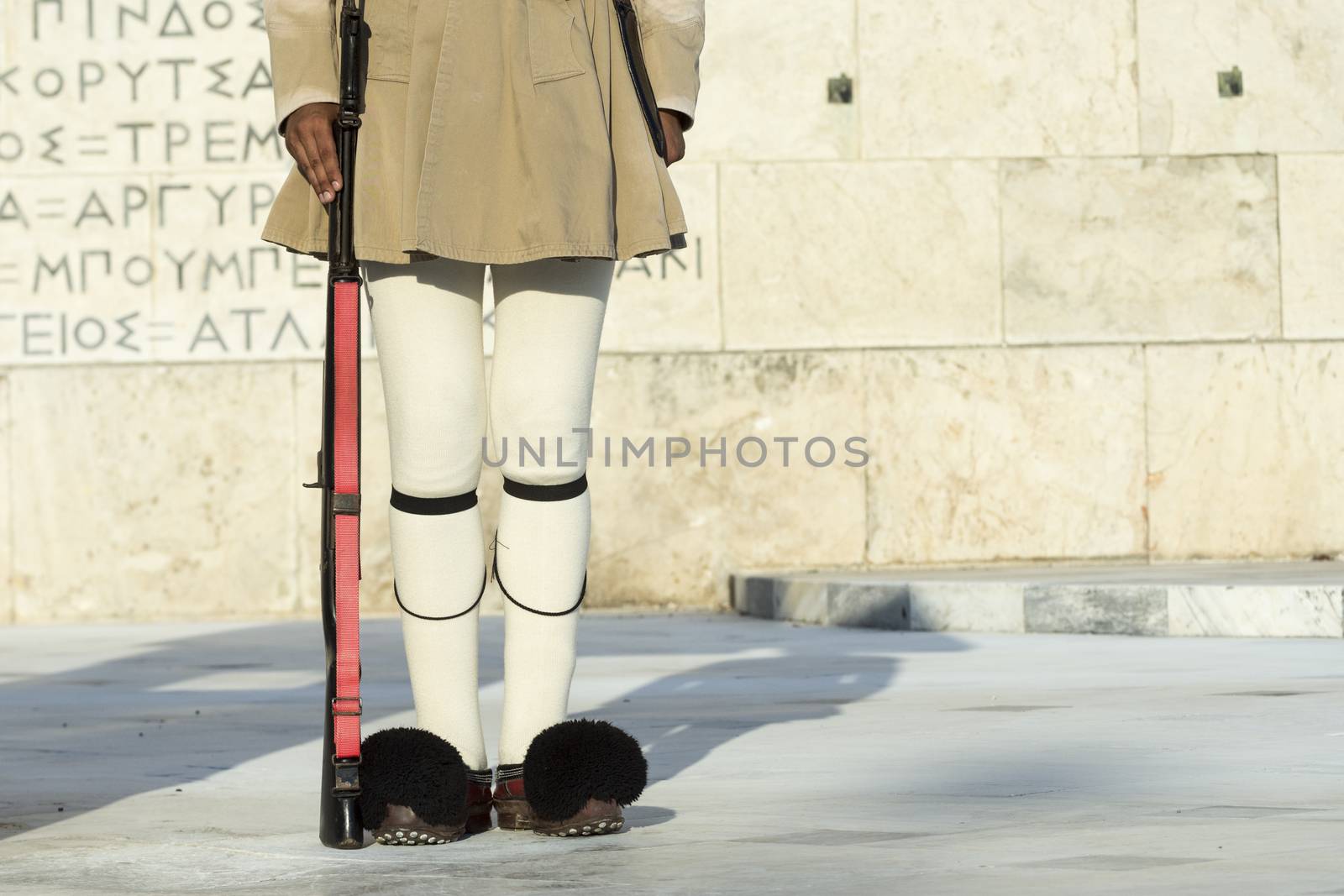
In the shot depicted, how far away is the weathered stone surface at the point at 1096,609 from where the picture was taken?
7.07 meters

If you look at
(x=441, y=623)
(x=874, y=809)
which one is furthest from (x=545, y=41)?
(x=874, y=809)

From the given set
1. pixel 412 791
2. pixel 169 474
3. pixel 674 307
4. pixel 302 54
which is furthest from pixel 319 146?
pixel 169 474

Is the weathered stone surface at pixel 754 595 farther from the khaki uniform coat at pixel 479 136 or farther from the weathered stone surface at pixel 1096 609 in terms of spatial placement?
the khaki uniform coat at pixel 479 136

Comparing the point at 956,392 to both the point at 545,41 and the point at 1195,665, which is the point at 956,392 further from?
the point at 545,41

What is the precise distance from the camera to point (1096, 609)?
284 inches

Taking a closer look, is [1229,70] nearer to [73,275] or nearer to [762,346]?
[762,346]

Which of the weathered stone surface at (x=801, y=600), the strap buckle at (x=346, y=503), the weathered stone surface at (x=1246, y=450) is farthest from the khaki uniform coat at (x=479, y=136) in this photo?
the weathered stone surface at (x=1246, y=450)

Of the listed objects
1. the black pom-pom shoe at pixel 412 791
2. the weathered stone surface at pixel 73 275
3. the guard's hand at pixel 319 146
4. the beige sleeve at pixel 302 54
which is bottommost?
the black pom-pom shoe at pixel 412 791

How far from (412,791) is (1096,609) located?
4484 millimetres

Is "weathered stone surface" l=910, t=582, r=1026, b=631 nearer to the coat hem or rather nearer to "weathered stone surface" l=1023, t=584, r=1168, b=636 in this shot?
"weathered stone surface" l=1023, t=584, r=1168, b=636

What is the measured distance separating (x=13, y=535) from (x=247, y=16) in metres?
2.39

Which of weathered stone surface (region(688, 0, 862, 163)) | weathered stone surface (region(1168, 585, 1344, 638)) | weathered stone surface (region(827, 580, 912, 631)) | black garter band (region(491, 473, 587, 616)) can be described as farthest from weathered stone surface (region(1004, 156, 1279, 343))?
black garter band (region(491, 473, 587, 616))

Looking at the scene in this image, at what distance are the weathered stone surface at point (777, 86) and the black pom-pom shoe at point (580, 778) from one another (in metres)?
6.18

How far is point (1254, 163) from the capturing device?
9.20 metres
